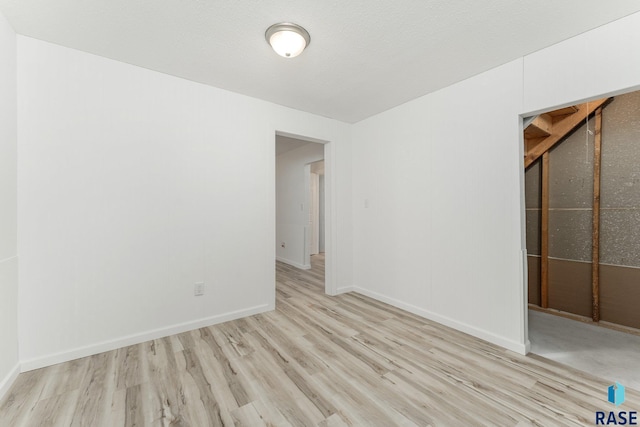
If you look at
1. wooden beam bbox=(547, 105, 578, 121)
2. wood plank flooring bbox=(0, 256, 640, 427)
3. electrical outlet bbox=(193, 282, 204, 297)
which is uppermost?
wooden beam bbox=(547, 105, 578, 121)

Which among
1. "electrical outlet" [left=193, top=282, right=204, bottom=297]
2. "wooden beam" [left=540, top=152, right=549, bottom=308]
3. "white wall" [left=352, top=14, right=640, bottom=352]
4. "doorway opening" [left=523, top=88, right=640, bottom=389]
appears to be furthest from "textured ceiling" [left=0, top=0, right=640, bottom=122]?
"electrical outlet" [left=193, top=282, right=204, bottom=297]

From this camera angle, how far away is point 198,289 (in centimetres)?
264

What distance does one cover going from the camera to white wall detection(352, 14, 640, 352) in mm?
1935

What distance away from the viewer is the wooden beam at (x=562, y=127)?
2.80 metres

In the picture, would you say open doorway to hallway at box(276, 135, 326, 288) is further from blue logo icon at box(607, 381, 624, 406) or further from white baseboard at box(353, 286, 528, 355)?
blue logo icon at box(607, 381, 624, 406)

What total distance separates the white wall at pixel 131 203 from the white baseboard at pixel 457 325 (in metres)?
1.45

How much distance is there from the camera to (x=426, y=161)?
9.57 ft

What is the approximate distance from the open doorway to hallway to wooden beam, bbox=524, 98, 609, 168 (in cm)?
301

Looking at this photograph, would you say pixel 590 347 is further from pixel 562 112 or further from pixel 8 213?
pixel 8 213

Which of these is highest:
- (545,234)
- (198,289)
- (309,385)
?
(545,234)

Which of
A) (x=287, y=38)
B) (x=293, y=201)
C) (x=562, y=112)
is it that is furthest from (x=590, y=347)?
(x=293, y=201)

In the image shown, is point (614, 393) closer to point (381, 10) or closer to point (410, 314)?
point (410, 314)

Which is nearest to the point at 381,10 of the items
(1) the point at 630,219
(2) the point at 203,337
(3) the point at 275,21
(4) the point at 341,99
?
(3) the point at 275,21

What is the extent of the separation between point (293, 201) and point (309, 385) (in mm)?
4224
